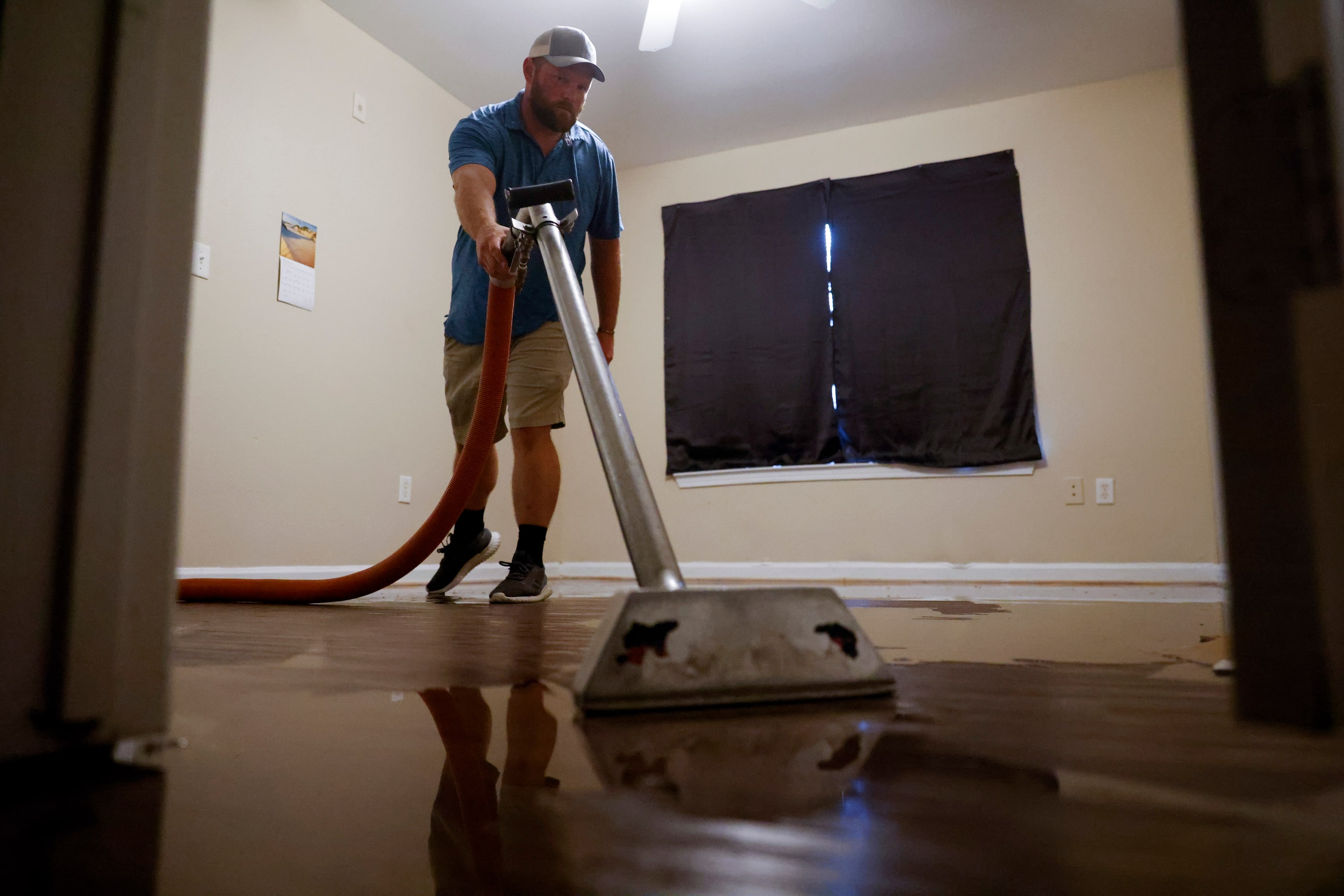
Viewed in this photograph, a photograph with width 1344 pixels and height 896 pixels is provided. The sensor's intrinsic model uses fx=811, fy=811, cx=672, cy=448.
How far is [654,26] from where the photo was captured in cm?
351

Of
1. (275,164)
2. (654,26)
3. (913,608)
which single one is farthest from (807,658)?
(654,26)

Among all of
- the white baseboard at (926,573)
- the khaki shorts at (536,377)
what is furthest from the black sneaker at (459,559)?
the white baseboard at (926,573)

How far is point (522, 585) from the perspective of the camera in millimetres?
2072

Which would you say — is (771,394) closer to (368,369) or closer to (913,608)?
(368,369)

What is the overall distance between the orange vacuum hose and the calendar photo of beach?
156 centimetres

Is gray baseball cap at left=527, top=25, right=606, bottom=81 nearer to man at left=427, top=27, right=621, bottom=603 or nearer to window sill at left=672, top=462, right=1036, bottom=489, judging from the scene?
man at left=427, top=27, right=621, bottom=603

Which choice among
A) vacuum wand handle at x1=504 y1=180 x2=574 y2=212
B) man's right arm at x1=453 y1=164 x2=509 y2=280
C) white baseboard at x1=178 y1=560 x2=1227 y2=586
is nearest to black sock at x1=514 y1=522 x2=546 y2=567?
man's right arm at x1=453 y1=164 x2=509 y2=280

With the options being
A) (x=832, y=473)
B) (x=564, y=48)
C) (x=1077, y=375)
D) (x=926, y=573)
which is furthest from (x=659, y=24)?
→ (x=926, y=573)

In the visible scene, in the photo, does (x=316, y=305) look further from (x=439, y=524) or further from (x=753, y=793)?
(x=753, y=793)

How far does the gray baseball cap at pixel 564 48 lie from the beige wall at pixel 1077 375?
2.04 meters

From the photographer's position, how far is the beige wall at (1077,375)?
12.5 ft

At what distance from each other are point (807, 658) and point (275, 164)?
3.23 meters

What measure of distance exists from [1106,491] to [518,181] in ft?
10.2

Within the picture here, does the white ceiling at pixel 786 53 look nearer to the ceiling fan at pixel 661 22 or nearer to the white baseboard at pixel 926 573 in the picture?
the ceiling fan at pixel 661 22
